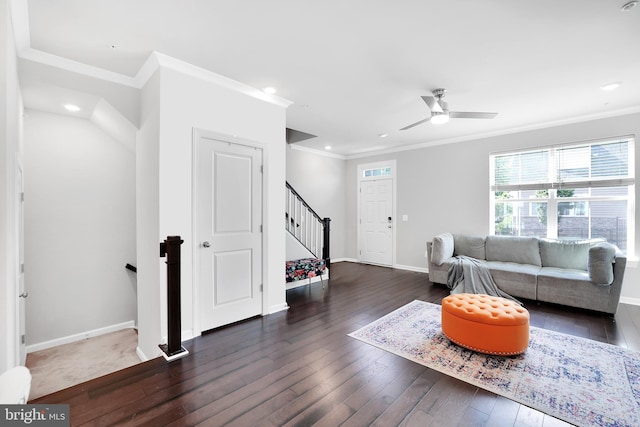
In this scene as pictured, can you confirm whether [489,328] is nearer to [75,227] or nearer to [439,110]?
[439,110]

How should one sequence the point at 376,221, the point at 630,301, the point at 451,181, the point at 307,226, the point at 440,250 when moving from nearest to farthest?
the point at 630,301 → the point at 440,250 → the point at 451,181 → the point at 307,226 → the point at 376,221

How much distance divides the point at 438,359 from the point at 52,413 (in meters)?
2.77

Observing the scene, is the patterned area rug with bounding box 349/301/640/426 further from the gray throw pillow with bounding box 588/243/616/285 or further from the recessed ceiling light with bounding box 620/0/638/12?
the recessed ceiling light with bounding box 620/0/638/12

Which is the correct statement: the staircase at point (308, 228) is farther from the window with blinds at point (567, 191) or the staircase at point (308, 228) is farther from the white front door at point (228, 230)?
the window with blinds at point (567, 191)

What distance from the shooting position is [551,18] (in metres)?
2.24

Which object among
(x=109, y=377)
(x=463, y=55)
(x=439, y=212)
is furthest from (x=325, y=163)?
(x=109, y=377)

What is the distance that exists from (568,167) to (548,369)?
3770 millimetres

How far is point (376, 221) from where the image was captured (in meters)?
7.11

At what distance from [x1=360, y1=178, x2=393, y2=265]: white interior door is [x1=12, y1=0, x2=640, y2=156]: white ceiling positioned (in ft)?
10.5

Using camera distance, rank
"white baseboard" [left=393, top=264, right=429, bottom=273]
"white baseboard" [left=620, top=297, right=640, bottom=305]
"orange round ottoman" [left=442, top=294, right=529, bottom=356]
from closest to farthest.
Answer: "orange round ottoman" [left=442, top=294, right=529, bottom=356]
"white baseboard" [left=620, top=297, right=640, bottom=305]
"white baseboard" [left=393, top=264, right=429, bottom=273]

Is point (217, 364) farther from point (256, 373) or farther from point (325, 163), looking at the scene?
point (325, 163)

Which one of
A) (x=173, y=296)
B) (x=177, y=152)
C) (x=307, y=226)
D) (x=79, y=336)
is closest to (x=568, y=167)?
(x=307, y=226)

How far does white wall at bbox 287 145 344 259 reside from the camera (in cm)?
654

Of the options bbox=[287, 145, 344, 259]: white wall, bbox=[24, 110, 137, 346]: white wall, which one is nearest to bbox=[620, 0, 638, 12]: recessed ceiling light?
bbox=[287, 145, 344, 259]: white wall
